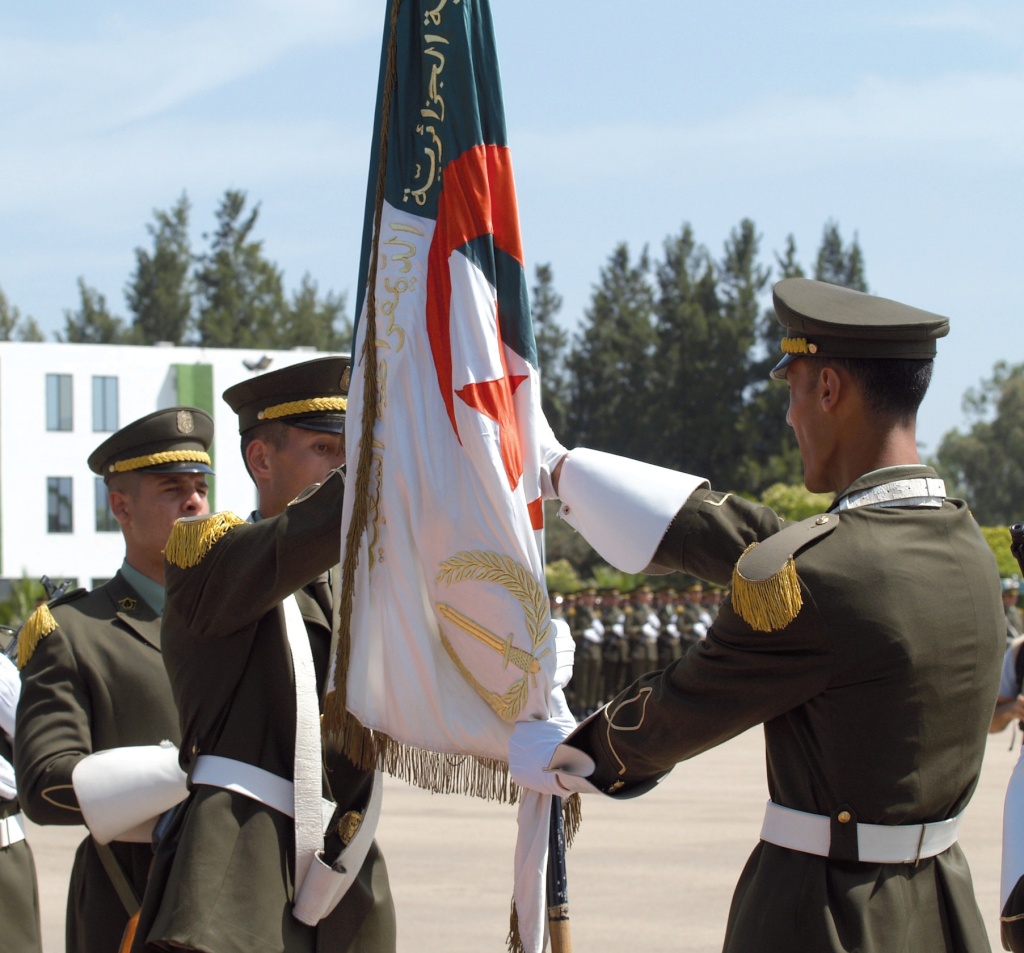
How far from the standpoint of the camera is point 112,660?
4605 mm

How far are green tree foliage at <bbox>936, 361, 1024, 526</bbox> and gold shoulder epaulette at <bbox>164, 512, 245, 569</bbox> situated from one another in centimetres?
8179

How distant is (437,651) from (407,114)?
1.32m

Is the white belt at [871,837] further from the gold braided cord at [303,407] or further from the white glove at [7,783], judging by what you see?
the white glove at [7,783]

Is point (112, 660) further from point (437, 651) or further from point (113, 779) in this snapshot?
point (437, 651)

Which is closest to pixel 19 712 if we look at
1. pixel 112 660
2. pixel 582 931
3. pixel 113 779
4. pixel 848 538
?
pixel 112 660

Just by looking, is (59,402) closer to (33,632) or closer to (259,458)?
(33,632)

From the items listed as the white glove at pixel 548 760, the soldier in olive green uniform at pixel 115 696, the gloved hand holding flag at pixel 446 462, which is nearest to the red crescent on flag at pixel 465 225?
the gloved hand holding flag at pixel 446 462

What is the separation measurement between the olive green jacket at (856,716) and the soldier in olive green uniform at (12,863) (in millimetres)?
2860

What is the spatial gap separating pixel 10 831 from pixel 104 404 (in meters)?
46.9

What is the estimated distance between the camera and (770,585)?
2.74m

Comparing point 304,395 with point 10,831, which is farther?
point 10,831

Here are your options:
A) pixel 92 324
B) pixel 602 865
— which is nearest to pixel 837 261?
pixel 92 324

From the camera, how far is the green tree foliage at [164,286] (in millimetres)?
72625

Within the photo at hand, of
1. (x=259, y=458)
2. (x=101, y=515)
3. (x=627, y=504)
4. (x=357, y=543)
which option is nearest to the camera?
(x=627, y=504)
